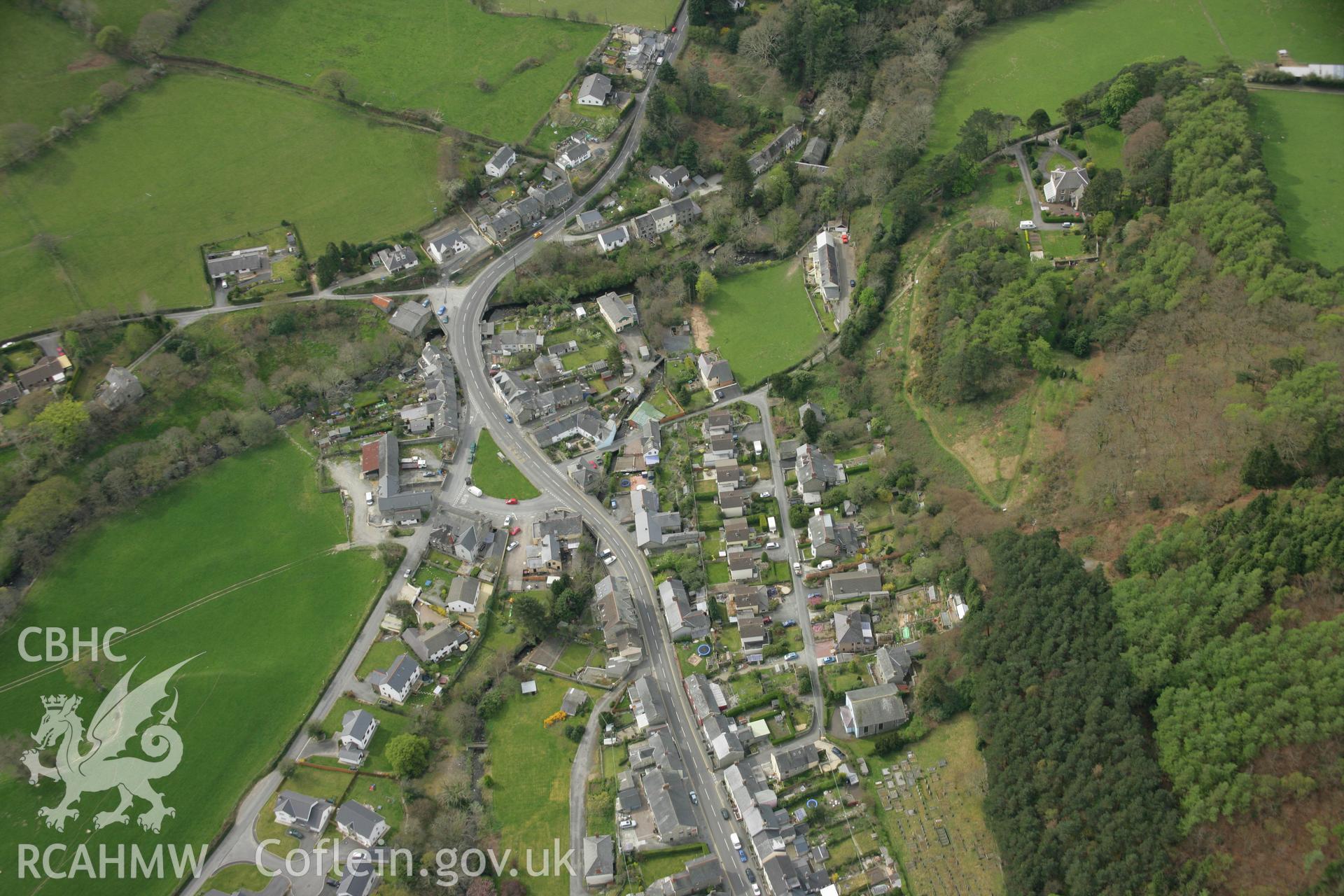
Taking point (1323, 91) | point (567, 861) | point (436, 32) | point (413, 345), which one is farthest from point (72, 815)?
point (1323, 91)

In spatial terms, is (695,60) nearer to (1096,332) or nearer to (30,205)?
(1096,332)

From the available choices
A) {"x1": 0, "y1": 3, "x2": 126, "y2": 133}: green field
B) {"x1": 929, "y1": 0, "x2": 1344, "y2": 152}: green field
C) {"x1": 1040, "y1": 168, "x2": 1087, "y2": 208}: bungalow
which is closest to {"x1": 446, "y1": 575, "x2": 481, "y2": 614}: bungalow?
{"x1": 1040, "y1": 168, "x2": 1087, "y2": 208}: bungalow

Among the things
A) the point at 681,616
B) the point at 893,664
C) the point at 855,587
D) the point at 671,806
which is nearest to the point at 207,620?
the point at 681,616

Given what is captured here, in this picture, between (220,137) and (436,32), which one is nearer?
(220,137)

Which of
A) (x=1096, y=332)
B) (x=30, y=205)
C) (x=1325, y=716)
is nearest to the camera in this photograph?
(x=1325, y=716)

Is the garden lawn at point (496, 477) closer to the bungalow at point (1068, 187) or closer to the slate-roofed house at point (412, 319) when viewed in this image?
the slate-roofed house at point (412, 319)

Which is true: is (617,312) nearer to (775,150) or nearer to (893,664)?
(775,150)
